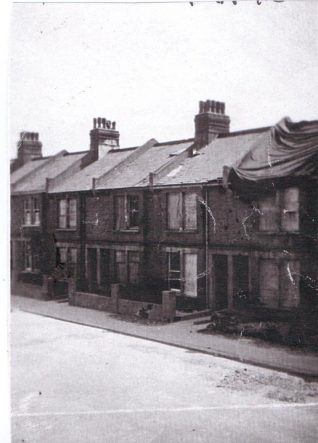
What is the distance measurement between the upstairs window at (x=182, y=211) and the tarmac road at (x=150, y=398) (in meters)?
2.91

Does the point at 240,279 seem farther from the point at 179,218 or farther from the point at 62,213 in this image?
the point at 62,213

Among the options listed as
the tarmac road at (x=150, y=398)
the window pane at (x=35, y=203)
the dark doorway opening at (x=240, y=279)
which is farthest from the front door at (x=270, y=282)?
the window pane at (x=35, y=203)

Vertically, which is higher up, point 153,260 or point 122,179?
point 122,179

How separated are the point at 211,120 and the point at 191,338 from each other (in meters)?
5.10

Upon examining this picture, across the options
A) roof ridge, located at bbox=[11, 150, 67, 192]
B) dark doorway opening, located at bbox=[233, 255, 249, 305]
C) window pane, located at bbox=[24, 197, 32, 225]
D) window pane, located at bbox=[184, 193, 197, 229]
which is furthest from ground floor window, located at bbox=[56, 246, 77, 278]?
dark doorway opening, located at bbox=[233, 255, 249, 305]

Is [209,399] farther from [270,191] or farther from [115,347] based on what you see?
[270,191]

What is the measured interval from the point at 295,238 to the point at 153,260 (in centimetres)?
387

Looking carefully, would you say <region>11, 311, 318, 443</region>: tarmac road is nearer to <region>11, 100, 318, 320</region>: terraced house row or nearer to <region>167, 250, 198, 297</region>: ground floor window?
<region>167, 250, 198, 297</region>: ground floor window

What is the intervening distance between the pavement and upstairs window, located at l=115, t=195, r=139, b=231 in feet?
8.00

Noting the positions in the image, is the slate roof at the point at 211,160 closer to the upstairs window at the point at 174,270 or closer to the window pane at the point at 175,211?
the window pane at the point at 175,211

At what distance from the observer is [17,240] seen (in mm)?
9086

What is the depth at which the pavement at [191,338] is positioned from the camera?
8.91 metres

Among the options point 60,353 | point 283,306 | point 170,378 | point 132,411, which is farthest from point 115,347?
point 283,306

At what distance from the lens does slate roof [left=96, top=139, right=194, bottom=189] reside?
11.5 meters
